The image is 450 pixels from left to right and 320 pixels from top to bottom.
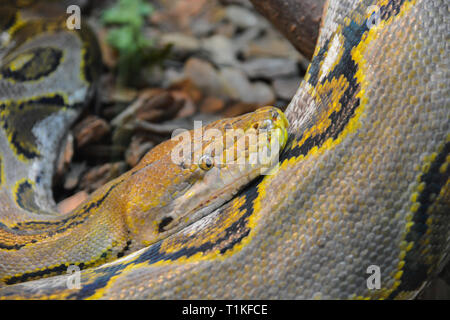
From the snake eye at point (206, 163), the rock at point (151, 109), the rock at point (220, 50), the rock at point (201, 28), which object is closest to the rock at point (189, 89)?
the rock at point (151, 109)

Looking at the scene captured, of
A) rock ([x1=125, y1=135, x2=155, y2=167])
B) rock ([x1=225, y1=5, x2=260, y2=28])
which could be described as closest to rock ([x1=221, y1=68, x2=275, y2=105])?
rock ([x1=225, y1=5, x2=260, y2=28])

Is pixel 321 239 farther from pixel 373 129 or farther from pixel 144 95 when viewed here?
pixel 144 95

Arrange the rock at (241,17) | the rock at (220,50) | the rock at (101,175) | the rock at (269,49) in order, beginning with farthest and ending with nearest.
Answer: the rock at (241,17) → the rock at (269,49) → the rock at (220,50) → the rock at (101,175)

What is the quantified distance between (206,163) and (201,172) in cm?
5

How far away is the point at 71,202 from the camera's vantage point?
285cm

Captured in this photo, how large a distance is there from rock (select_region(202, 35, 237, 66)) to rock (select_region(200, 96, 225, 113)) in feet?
1.66

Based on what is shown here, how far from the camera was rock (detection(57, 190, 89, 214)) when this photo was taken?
2786mm

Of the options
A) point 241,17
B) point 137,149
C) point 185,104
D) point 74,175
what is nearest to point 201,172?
point 137,149

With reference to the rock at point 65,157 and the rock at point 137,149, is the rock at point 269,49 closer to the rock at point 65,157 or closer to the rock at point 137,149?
the rock at point 137,149

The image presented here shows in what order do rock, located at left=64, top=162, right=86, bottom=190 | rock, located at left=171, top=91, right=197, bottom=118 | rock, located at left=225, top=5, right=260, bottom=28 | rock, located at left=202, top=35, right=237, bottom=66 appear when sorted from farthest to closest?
1. rock, located at left=225, top=5, right=260, bottom=28
2. rock, located at left=202, top=35, right=237, bottom=66
3. rock, located at left=171, top=91, right=197, bottom=118
4. rock, located at left=64, top=162, right=86, bottom=190

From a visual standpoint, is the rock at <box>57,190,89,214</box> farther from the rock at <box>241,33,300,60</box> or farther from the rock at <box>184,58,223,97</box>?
the rock at <box>241,33,300,60</box>

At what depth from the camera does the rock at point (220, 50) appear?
13.5 ft

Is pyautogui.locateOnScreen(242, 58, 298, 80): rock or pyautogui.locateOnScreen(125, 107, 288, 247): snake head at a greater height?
pyautogui.locateOnScreen(242, 58, 298, 80): rock

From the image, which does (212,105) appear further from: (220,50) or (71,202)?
(71,202)
